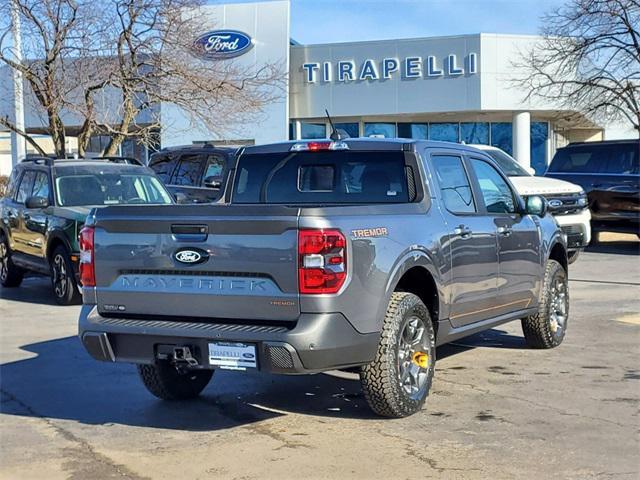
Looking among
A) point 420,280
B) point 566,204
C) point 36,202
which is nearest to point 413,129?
→ point 566,204

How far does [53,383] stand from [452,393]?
3302 mm

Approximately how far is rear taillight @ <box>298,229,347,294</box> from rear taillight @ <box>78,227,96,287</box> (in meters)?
1.53

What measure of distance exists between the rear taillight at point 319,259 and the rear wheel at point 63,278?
658 centimetres

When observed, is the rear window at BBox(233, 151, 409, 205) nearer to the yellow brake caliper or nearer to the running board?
the running board

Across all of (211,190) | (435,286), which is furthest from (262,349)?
(211,190)

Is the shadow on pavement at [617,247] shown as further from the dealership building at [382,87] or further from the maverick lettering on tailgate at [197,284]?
the maverick lettering on tailgate at [197,284]

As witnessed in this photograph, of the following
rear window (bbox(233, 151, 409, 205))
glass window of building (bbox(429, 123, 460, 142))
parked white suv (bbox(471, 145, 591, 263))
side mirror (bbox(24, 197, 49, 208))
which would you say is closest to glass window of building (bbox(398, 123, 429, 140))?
glass window of building (bbox(429, 123, 460, 142))

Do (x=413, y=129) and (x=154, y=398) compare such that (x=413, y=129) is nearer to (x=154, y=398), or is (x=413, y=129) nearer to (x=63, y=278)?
(x=63, y=278)

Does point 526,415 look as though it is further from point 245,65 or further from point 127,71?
point 245,65

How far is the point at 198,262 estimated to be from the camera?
5098mm

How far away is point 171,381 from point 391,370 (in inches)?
71.9

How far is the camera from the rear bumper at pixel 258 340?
4.82 m

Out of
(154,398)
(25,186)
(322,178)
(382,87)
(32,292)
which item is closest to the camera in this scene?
(154,398)

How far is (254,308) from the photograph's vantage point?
493cm
